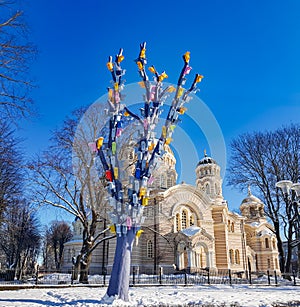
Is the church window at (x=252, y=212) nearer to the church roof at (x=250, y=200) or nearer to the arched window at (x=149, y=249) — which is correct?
the church roof at (x=250, y=200)

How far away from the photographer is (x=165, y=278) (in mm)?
20688

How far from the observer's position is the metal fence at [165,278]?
18.0m

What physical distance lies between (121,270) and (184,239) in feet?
66.5

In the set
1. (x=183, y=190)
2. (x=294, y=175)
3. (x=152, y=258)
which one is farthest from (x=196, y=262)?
(x=294, y=175)

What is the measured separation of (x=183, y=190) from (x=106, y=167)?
2337 centimetres

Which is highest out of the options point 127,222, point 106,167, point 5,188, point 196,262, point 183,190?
point 183,190

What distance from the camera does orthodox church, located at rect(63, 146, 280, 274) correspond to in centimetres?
2822

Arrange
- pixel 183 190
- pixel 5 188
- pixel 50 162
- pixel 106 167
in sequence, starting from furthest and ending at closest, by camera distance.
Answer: pixel 183 190, pixel 5 188, pixel 50 162, pixel 106 167

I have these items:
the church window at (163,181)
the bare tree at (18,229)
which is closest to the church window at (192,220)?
the church window at (163,181)


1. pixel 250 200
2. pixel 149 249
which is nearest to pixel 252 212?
pixel 250 200

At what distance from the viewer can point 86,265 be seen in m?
17.3

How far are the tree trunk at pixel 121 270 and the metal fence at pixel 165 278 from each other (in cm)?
810

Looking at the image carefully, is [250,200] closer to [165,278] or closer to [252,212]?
[252,212]

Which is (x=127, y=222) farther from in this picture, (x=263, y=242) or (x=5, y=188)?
(x=263, y=242)
